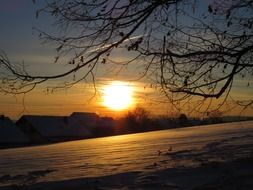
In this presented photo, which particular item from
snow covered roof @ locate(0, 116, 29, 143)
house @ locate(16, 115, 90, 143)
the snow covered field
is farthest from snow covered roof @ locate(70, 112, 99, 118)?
the snow covered field

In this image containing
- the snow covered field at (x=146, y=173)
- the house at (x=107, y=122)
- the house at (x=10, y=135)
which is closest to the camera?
the snow covered field at (x=146, y=173)

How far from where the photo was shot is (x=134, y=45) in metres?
8.50

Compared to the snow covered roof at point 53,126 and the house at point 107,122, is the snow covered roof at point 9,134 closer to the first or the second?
the snow covered roof at point 53,126

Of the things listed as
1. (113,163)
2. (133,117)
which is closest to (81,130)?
(133,117)

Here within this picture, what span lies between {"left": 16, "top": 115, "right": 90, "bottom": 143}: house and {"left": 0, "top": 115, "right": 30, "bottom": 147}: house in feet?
15.4

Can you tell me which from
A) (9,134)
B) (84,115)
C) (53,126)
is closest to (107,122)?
(84,115)

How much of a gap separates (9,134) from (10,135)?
0.23m

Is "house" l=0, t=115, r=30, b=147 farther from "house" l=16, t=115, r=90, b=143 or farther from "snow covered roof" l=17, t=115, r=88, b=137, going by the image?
"snow covered roof" l=17, t=115, r=88, b=137

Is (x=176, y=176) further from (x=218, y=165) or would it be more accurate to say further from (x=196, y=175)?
(x=218, y=165)

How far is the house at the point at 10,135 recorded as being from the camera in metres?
66.1

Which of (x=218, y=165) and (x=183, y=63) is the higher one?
(x=183, y=63)

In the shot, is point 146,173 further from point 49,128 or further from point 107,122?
point 107,122

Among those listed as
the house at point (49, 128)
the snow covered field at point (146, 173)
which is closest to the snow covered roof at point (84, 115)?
the house at point (49, 128)

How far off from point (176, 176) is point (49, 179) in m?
2.43
